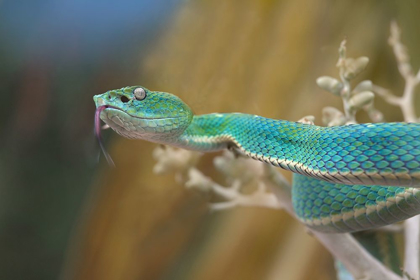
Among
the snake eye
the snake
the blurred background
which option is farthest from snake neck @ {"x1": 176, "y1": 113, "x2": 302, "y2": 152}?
the blurred background

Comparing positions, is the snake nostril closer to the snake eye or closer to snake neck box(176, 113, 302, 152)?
the snake eye

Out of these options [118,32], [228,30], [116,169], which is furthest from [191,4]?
[116,169]

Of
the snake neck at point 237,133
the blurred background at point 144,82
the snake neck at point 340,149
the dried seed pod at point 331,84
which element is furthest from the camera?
the blurred background at point 144,82

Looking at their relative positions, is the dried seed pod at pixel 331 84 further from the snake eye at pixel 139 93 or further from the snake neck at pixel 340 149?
the snake eye at pixel 139 93

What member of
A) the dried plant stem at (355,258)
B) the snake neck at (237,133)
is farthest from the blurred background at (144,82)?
the dried plant stem at (355,258)

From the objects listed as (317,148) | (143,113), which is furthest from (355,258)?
(143,113)

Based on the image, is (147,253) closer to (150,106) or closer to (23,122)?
(23,122)

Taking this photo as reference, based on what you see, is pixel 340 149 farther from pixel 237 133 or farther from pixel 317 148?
pixel 237 133
